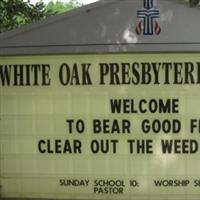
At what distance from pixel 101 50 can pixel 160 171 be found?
1.73 metres

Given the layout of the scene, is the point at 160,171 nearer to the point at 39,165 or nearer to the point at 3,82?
the point at 39,165

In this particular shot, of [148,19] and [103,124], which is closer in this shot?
[148,19]

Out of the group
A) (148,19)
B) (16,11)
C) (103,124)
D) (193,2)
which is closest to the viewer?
(193,2)

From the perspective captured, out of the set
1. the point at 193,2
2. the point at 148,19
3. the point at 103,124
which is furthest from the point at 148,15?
the point at 103,124

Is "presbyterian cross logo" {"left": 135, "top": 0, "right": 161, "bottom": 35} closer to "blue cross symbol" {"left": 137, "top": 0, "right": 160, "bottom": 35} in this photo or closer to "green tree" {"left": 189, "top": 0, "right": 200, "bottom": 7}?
"blue cross symbol" {"left": 137, "top": 0, "right": 160, "bottom": 35}

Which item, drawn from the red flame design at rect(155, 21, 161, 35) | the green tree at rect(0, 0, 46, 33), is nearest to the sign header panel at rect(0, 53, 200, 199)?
the red flame design at rect(155, 21, 161, 35)

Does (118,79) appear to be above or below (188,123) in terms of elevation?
above

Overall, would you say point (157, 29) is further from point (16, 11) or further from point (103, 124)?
point (16, 11)

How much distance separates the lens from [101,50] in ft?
25.3

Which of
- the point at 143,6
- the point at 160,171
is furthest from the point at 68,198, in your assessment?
the point at 143,6

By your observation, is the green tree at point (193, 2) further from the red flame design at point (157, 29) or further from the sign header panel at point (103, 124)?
the sign header panel at point (103, 124)

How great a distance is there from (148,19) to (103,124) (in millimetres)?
1454

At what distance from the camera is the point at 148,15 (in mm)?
7609

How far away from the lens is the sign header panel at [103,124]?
777 centimetres
